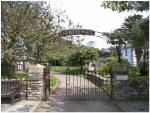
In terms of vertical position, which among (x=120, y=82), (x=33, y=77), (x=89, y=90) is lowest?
(x=89, y=90)

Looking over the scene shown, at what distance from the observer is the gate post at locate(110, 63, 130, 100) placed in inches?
313

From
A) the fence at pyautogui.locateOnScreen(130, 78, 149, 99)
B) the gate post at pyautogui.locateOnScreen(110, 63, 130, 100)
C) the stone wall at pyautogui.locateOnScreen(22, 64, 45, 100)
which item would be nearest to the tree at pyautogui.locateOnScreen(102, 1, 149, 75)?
the gate post at pyautogui.locateOnScreen(110, 63, 130, 100)

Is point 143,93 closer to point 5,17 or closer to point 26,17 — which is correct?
point 26,17

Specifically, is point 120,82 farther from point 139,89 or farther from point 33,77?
point 33,77

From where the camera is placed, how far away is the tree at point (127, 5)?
6.47m

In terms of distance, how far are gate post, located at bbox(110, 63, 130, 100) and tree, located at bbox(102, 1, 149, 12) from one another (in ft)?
8.24

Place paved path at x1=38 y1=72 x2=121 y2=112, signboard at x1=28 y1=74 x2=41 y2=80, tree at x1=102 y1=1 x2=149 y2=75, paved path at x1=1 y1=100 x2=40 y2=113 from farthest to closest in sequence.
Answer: signboard at x1=28 y1=74 x2=41 y2=80 < paved path at x1=38 y1=72 x2=121 y2=112 < paved path at x1=1 y1=100 x2=40 y2=113 < tree at x1=102 y1=1 x2=149 y2=75

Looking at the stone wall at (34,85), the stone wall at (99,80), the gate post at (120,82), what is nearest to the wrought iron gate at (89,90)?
the stone wall at (99,80)

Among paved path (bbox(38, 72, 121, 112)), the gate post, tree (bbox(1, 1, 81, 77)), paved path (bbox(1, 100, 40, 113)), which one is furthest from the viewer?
tree (bbox(1, 1, 81, 77))

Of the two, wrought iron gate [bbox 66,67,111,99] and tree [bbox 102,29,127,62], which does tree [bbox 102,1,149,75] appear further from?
wrought iron gate [bbox 66,67,111,99]

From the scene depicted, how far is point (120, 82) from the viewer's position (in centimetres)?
799

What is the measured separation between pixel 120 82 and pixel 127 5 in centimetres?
339

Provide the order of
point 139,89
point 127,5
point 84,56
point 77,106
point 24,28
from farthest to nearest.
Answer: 1. point 84,56
2. point 24,28
3. point 139,89
4. point 77,106
5. point 127,5

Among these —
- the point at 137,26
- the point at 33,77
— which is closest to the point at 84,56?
the point at 33,77
